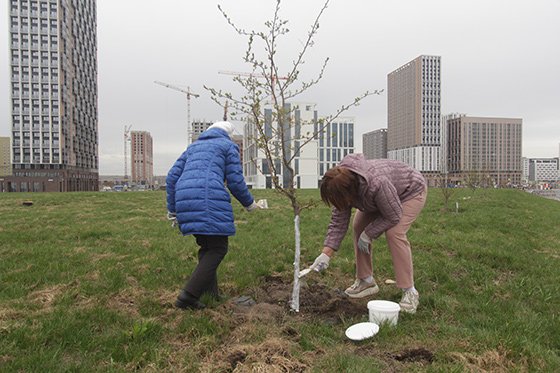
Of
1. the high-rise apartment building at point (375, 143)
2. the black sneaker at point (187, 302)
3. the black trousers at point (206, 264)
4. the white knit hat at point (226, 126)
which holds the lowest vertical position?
the black sneaker at point (187, 302)

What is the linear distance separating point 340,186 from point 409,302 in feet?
4.42

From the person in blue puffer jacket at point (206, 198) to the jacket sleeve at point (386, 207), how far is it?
49.4 inches

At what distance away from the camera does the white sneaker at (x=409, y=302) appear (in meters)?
3.62

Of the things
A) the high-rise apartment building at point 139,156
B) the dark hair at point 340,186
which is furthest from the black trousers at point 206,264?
the high-rise apartment building at point 139,156

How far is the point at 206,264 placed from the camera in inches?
145

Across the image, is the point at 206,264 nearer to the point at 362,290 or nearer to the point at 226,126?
the point at 226,126

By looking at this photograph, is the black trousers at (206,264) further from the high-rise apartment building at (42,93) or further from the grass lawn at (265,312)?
the high-rise apartment building at (42,93)

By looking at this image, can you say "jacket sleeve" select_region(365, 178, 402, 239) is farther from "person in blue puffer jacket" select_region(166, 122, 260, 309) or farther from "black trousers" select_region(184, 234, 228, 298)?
"black trousers" select_region(184, 234, 228, 298)

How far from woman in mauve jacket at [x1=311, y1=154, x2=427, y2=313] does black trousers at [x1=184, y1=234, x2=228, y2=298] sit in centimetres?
93

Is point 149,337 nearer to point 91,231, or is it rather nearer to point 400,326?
point 400,326

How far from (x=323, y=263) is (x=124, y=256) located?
3.73m

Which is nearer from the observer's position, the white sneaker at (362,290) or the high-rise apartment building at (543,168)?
the white sneaker at (362,290)

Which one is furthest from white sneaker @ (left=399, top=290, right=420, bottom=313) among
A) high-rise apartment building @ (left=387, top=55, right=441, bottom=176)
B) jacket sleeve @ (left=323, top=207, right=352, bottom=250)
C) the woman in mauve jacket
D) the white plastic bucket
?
high-rise apartment building @ (left=387, top=55, right=441, bottom=176)

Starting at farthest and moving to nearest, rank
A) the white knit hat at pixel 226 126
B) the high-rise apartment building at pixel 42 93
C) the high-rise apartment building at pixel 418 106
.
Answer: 1. the high-rise apartment building at pixel 418 106
2. the high-rise apartment building at pixel 42 93
3. the white knit hat at pixel 226 126
